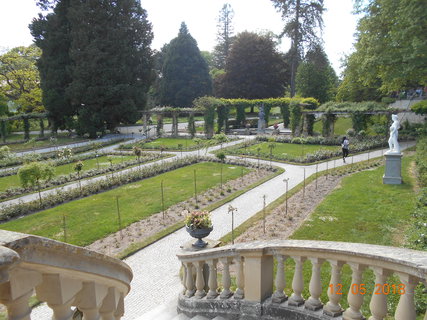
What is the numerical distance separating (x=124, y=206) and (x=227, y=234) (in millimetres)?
5186

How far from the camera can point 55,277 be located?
2152 mm

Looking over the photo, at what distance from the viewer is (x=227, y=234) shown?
10.7 meters

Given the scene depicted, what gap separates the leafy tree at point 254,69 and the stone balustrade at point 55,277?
48414mm

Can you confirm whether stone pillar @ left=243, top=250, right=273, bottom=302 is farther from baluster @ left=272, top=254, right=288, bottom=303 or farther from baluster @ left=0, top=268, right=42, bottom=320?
baluster @ left=0, top=268, right=42, bottom=320

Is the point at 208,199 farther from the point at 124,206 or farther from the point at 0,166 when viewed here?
the point at 0,166

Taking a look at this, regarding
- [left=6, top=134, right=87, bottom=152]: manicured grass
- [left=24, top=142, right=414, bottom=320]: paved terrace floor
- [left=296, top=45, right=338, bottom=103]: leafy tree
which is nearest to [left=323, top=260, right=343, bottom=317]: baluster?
[left=24, top=142, right=414, bottom=320]: paved terrace floor

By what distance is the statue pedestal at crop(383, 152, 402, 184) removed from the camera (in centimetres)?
1398

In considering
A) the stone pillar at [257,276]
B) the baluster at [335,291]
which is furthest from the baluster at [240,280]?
the baluster at [335,291]

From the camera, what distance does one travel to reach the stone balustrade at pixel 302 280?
2777mm

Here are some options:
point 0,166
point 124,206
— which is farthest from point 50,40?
point 124,206

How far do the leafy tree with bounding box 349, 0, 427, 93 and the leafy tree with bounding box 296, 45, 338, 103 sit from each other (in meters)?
14.8

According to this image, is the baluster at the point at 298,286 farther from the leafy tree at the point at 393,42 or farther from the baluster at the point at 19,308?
the leafy tree at the point at 393,42

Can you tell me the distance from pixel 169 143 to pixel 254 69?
23172 millimetres

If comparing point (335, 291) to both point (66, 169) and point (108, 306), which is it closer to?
point (108, 306)
